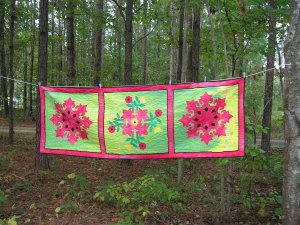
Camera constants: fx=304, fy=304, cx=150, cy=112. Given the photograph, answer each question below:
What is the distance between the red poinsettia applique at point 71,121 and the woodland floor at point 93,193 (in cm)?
138

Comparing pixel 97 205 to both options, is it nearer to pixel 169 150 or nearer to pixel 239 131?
pixel 169 150

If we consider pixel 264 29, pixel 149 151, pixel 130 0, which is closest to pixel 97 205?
pixel 149 151

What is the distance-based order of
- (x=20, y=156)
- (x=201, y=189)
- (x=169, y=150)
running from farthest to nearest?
(x=20, y=156), (x=201, y=189), (x=169, y=150)

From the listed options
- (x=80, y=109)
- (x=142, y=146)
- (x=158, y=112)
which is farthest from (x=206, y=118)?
(x=80, y=109)

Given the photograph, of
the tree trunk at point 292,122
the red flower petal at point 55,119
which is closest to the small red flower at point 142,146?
the red flower petal at point 55,119

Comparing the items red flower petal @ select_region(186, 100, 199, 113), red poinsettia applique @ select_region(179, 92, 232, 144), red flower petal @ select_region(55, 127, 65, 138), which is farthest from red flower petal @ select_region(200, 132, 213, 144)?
red flower petal @ select_region(55, 127, 65, 138)

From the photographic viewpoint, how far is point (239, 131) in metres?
4.83

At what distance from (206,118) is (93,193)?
124 inches

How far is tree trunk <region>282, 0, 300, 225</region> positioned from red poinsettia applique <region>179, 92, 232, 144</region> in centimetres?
91

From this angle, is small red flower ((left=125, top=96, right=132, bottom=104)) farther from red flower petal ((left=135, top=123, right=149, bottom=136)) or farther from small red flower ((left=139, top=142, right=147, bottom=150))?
small red flower ((left=139, top=142, right=147, bottom=150))

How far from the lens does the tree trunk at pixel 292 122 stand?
14.3 feet

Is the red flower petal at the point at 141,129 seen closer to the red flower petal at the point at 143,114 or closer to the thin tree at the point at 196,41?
the red flower petal at the point at 143,114

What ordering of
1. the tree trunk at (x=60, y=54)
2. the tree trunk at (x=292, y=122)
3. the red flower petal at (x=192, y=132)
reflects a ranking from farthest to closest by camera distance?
the tree trunk at (x=60, y=54) < the red flower petal at (x=192, y=132) < the tree trunk at (x=292, y=122)

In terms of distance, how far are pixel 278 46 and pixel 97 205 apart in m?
6.87
